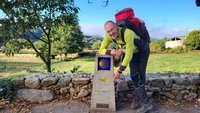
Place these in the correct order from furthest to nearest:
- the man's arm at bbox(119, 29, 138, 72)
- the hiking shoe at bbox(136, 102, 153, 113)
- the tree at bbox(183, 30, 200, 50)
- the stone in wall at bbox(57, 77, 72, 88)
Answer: the tree at bbox(183, 30, 200, 50)
the stone in wall at bbox(57, 77, 72, 88)
the hiking shoe at bbox(136, 102, 153, 113)
the man's arm at bbox(119, 29, 138, 72)

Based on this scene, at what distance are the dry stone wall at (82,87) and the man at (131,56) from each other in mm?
538

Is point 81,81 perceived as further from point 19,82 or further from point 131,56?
point 131,56

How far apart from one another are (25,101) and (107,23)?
2.17 meters

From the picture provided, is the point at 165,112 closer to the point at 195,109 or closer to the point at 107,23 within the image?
the point at 195,109

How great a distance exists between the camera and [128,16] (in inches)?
189

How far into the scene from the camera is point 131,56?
459 centimetres

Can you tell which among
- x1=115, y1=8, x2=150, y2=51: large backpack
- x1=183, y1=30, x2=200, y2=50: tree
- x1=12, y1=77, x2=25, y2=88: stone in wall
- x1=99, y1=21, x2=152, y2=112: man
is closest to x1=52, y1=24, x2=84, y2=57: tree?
x1=183, y1=30, x2=200, y2=50: tree

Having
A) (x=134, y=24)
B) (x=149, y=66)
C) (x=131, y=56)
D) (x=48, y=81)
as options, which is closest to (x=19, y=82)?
(x=48, y=81)

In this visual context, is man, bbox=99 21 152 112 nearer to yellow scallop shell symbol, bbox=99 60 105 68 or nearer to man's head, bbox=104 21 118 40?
man's head, bbox=104 21 118 40

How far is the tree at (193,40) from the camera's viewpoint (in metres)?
27.1

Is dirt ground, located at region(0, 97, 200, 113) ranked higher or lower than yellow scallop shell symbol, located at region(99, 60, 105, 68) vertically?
lower

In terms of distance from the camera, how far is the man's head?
462 centimetres

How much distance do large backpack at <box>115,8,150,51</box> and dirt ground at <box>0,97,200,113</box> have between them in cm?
118

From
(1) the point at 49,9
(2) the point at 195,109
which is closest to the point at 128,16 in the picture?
(2) the point at 195,109
